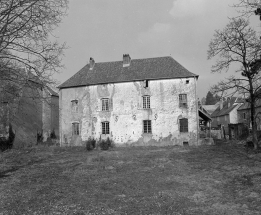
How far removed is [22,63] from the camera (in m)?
11.1

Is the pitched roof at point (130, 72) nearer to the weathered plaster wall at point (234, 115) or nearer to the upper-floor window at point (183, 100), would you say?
the upper-floor window at point (183, 100)

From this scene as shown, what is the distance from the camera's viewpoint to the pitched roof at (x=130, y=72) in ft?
90.5

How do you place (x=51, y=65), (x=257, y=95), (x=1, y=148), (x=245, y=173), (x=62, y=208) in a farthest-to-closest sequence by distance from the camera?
(x=1, y=148) < (x=257, y=95) < (x=245, y=173) < (x=51, y=65) < (x=62, y=208)

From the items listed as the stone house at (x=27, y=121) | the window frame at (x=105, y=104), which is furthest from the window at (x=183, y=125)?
the stone house at (x=27, y=121)

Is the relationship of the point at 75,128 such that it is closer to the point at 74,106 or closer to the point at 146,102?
the point at 74,106

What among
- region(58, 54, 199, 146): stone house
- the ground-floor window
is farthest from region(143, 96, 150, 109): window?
the ground-floor window

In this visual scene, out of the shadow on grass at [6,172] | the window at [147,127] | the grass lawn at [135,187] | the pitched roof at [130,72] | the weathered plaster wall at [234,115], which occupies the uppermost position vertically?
the pitched roof at [130,72]

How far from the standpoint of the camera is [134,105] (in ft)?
90.5

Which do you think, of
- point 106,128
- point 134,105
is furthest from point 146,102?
point 106,128

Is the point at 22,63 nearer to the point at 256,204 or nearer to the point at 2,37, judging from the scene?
the point at 2,37

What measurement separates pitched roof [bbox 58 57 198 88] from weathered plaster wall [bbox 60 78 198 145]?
0.57 meters

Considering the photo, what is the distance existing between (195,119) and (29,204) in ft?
66.8

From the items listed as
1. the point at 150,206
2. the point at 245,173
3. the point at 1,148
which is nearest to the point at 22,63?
the point at 150,206

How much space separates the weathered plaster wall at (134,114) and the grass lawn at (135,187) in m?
10.3
